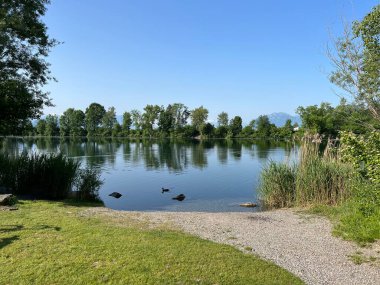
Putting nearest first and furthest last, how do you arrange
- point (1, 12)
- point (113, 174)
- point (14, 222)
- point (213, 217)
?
point (14, 222), point (213, 217), point (1, 12), point (113, 174)

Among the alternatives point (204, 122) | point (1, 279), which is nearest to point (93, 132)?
point (204, 122)

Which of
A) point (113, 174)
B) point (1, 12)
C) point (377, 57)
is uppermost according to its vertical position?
point (1, 12)

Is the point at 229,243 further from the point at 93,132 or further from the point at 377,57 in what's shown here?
the point at 93,132

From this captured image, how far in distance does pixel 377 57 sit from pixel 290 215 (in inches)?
278

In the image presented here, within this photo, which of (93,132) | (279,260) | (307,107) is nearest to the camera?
(279,260)

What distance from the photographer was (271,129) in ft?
380

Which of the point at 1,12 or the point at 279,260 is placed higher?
the point at 1,12

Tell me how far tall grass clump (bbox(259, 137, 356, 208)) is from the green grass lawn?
6.57 m

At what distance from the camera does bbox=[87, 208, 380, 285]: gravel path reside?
570 centimetres

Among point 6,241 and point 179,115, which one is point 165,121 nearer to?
point 179,115

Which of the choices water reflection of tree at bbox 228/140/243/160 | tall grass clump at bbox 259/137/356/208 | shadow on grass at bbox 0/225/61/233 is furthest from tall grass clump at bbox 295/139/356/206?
water reflection of tree at bbox 228/140/243/160

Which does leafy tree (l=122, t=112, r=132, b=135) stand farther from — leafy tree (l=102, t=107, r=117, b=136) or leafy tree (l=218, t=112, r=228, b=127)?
leafy tree (l=218, t=112, r=228, b=127)

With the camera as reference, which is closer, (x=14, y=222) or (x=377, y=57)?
(x=14, y=222)

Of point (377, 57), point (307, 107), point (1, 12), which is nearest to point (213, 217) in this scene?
point (377, 57)
